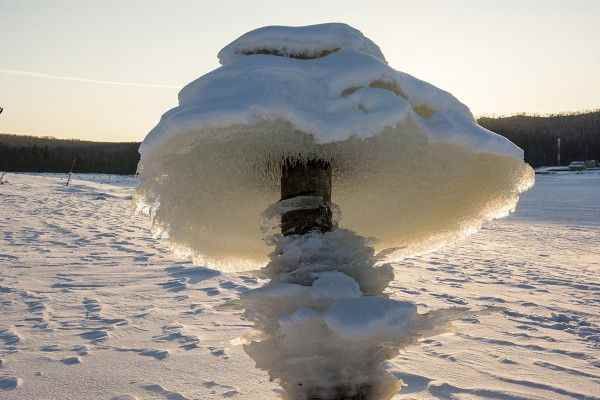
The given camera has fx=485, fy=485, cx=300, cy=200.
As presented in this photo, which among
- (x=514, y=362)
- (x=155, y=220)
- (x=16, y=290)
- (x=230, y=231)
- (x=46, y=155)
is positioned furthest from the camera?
(x=46, y=155)

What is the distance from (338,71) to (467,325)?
3.81 m

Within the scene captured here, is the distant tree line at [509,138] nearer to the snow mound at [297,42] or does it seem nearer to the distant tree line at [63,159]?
the distant tree line at [63,159]

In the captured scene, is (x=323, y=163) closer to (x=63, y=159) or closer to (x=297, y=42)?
(x=297, y=42)

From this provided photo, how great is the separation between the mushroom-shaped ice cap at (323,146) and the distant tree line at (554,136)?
55655 millimetres

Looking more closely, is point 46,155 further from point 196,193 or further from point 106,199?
point 196,193

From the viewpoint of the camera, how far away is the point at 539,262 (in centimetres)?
819

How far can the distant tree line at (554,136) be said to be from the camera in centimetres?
6381

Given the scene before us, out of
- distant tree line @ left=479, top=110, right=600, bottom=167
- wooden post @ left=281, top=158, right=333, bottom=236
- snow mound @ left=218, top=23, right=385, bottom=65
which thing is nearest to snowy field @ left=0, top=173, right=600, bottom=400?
wooden post @ left=281, top=158, right=333, bottom=236

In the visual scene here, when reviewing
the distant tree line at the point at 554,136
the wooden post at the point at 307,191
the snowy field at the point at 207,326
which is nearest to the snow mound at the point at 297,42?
the wooden post at the point at 307,191

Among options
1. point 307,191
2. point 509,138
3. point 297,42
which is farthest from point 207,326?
point 509,138

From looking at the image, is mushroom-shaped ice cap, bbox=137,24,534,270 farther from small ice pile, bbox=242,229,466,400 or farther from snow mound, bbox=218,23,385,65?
small ice pile, bbox=242,229,466,400

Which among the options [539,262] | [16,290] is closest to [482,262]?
[539,262]

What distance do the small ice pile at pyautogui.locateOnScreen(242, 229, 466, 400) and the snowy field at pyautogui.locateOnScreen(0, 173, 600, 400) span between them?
138 mm

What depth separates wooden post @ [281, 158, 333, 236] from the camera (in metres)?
1.17
